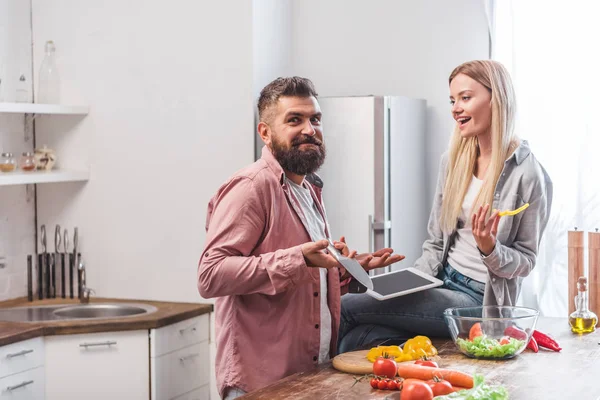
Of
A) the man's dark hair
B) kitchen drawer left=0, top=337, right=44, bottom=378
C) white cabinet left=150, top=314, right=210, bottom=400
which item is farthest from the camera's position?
white cabinet left=150, top=314, right=210, bottom=400

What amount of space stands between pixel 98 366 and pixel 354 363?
162 centimetres

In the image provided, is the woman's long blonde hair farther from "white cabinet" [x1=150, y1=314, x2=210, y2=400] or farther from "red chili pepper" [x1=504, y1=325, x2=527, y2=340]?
"white cabinet" [x1=150, y1=314, x2=210, y2=400]

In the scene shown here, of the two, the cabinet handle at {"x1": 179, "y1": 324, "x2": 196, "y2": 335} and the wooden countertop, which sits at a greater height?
the wooden countertop

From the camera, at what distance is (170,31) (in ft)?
14.4

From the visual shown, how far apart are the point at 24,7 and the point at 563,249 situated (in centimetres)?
303

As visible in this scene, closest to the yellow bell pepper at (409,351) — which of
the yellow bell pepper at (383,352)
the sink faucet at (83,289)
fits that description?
Answer: the yellow bell pepper at (383,352)

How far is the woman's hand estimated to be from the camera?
2761mm

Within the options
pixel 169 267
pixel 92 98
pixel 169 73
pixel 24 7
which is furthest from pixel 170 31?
pixel 169 267

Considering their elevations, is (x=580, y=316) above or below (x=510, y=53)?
below

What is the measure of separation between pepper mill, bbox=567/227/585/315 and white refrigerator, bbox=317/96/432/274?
81cm

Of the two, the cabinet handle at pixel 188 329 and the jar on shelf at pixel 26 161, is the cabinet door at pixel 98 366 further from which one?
the jar on shelf at pixel 26 161

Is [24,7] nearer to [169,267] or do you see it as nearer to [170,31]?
[170,31]

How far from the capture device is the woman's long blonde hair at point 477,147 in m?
3.14

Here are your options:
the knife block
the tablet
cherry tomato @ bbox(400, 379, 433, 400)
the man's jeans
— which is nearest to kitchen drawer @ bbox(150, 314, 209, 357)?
the man's jeans
